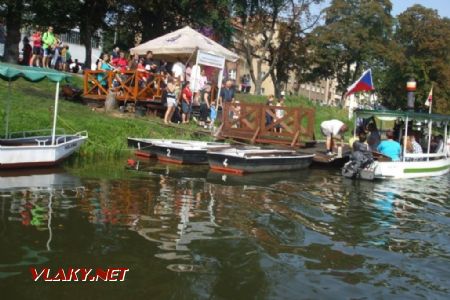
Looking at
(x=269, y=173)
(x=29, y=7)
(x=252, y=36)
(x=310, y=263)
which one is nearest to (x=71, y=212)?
(x=310, y=263)

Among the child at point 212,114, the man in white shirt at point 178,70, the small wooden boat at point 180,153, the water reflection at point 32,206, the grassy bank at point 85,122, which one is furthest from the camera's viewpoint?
the man in white shirt at point 178,70

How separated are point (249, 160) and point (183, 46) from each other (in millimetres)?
7797

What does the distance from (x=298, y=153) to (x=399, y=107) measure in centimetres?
4900

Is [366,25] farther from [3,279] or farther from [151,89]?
[3,279]

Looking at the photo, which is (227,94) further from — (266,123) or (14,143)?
(14,143)

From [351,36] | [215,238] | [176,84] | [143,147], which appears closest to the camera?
[215,238]

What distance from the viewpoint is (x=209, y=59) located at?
21.9m

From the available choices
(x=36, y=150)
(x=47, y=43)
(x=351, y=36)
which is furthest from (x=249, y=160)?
(x=351, y=36)

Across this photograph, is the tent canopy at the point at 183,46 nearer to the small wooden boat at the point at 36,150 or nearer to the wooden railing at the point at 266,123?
the wooden railing at the point at 266,123

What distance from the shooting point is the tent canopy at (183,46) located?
72.4 feet

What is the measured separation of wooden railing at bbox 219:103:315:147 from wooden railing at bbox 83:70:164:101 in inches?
125

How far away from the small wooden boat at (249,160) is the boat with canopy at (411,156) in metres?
2.39

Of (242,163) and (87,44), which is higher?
(87,44)

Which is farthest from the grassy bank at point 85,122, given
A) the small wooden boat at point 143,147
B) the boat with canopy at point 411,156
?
the boat with canopy at point 411,156
